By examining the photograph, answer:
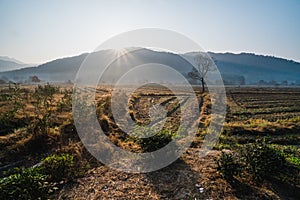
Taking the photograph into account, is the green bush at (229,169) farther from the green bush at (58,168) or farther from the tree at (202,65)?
the tree at (202,65)

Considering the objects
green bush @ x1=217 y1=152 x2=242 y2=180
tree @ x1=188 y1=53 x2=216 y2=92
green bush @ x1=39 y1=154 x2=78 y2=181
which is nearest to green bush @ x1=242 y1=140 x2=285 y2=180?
green bush @ x1=217 y1=152 x2=242 y2=180

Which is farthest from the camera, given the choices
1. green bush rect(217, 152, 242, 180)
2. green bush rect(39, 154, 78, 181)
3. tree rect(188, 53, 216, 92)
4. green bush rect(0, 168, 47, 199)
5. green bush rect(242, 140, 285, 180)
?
tree rect(188, 53, 216, 92)

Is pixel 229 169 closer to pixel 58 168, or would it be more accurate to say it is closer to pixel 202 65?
pixel 58 168

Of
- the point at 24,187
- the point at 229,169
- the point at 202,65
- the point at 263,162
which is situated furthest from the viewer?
the point at 202,65

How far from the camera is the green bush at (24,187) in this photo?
16.0 feet

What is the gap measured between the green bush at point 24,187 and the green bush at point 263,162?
17.4ft

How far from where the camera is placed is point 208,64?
5516cm

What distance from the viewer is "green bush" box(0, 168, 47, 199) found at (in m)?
4.88

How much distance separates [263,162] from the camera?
6.41m

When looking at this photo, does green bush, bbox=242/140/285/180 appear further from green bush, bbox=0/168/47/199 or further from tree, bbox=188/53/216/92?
tree, bbox=188/53/216/92

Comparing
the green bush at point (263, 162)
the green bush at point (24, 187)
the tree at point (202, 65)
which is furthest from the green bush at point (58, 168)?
the tree at point (202, 65)

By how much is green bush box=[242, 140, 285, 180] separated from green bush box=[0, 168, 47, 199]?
529 cm

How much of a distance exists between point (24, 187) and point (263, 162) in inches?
231

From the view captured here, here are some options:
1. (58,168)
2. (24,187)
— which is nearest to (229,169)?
(58,168)
